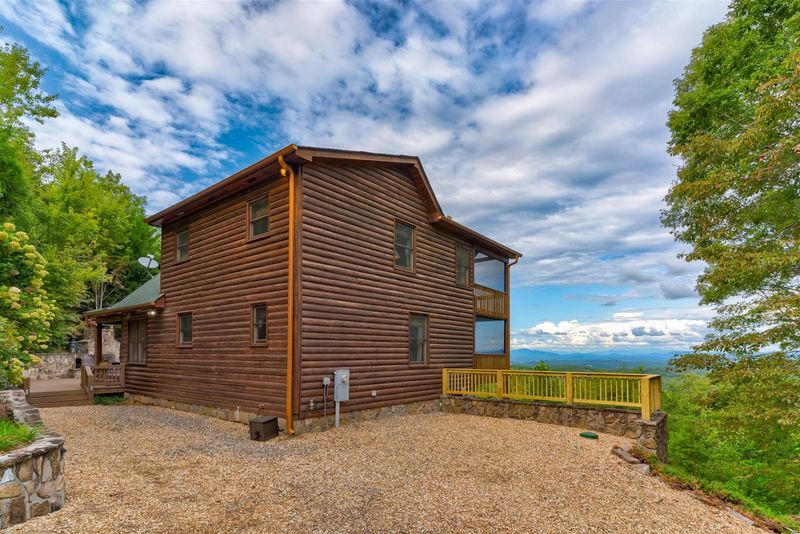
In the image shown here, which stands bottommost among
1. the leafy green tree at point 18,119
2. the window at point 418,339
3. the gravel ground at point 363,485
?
the gravel ground at point 363,485

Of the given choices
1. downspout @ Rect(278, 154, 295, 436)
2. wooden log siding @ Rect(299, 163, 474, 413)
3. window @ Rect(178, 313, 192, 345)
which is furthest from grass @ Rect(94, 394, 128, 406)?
wooden log siding @ Rect(299, 163, 474, 413)

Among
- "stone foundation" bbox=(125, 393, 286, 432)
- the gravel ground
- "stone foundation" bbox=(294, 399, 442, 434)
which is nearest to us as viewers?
the gravel ground

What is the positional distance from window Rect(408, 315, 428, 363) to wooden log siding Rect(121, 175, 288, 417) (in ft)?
13.9

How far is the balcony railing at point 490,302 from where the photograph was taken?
15.2 metres

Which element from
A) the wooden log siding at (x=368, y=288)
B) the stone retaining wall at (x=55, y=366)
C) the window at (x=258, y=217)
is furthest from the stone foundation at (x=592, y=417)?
the stone retaining wall at (x=55, y=366)

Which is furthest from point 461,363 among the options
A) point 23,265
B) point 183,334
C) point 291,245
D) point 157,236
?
point 157,236

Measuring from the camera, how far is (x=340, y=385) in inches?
358

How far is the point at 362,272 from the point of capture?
34.5 ft

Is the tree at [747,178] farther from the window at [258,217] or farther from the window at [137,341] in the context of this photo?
the window at [137,341]

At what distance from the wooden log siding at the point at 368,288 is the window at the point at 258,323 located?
146 centimetres

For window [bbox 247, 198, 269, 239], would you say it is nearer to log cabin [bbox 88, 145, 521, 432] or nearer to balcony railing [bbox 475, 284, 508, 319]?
log cabin [bbox 88, 145, 521, 432]

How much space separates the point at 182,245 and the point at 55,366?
1618cm

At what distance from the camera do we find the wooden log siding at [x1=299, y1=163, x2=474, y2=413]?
922cm

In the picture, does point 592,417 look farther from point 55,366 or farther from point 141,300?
point 55,366
